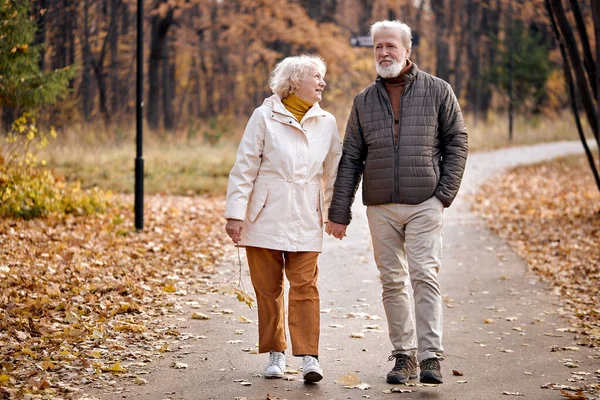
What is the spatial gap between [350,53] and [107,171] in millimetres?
12678

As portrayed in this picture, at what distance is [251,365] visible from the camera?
561 centimetres

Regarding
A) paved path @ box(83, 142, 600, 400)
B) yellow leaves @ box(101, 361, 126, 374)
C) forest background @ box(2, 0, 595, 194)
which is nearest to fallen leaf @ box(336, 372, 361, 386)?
paved path @ box(83, 142, 600, 400)

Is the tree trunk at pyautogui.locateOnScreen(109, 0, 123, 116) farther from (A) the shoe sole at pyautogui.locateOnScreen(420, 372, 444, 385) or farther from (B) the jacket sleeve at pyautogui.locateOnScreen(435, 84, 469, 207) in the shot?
(A) the shoe sole at pyautogui.locateOnScreen(420, 372, 444, 385)

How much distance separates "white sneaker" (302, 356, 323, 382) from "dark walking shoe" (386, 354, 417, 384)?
0.43 m

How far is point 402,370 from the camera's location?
5.20 m

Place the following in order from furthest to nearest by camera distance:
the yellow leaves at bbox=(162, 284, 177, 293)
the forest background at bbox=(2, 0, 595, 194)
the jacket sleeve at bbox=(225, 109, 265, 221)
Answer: the forest background at bbox=(2, 0, 595, 194) → the yellow leaves at bbox=(162, 284, 177, 293) → the jacket sleeve at bbox=(225, 109, 265, 221)

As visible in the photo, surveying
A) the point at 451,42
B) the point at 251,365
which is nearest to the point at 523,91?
the point at 451,42

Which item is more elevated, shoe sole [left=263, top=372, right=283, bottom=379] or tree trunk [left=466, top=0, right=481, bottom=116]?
tree trunk [left=466, top=0, right=481, bottom=116]

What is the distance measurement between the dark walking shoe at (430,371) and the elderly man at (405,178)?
32mm

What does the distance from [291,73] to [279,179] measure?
68 centimetres

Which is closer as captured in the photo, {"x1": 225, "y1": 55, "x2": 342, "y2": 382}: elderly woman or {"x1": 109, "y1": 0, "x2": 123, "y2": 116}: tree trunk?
{"x1": 225, "y1": 55, "x2": 342, "y2": 382}: elderly woman

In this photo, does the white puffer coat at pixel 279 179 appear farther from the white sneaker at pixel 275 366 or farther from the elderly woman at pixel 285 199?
the white sneaker at pixel 275 366

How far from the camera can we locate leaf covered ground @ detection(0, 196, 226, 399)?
5285 millimetres

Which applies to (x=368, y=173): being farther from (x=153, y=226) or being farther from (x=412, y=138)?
(x=153, y=226)
